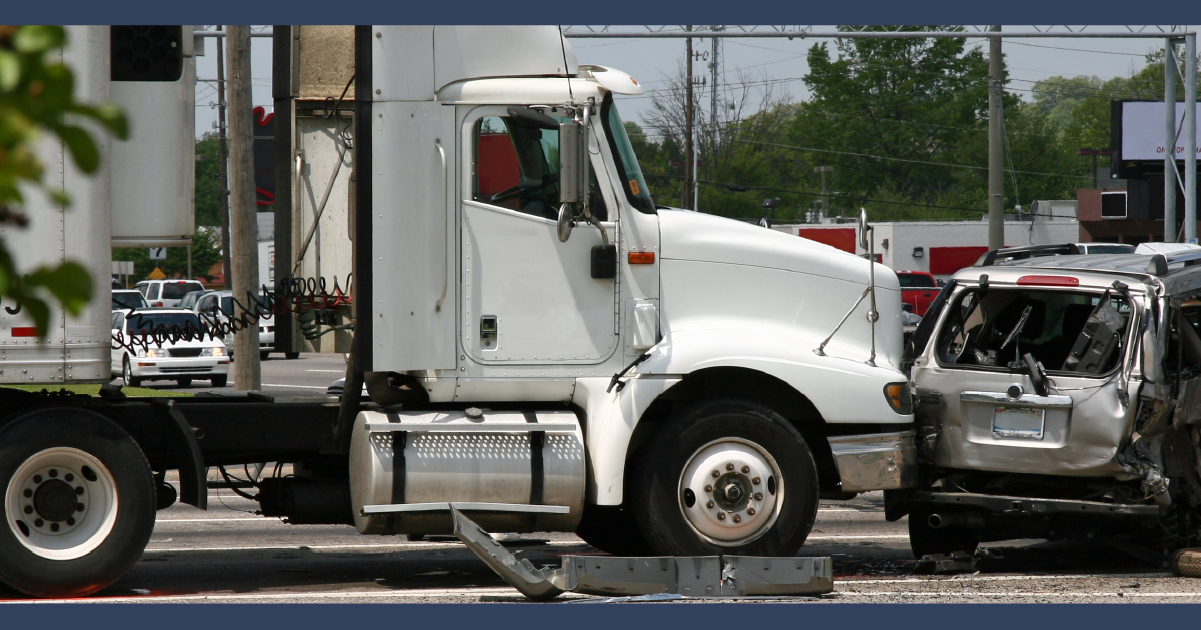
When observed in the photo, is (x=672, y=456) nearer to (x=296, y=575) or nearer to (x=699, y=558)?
(x=699, y=558)

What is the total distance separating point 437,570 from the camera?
8.20 meters

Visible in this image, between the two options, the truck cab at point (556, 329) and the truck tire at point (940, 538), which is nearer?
the truck cab at point (556, 329)

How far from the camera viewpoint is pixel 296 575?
789 cm

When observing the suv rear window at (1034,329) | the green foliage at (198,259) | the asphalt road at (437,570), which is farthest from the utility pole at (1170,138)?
the green foliage at (198,259)

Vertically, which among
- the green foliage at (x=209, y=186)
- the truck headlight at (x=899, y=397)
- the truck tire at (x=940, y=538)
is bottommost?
the truck tire at (x=940, y=538)

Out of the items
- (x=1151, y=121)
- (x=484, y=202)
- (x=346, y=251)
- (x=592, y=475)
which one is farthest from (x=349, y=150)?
(x=1151, y=121)

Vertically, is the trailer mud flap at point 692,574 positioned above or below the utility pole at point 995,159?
below

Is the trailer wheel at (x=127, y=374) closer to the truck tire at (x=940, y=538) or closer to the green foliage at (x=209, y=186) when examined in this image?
the truck tire at (x=940, y=538)

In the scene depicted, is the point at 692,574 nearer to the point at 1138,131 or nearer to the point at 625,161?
the point at 625,161

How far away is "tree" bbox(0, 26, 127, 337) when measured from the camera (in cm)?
169

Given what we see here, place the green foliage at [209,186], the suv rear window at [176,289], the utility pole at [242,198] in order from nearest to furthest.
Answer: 1. the utility pole at [242,198]
2. the suv rear window at [176,289]
3. the green foliage at [209,186]

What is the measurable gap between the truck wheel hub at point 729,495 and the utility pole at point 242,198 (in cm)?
730

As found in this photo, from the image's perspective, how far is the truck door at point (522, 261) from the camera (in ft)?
23.1

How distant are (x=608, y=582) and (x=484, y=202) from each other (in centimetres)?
228
